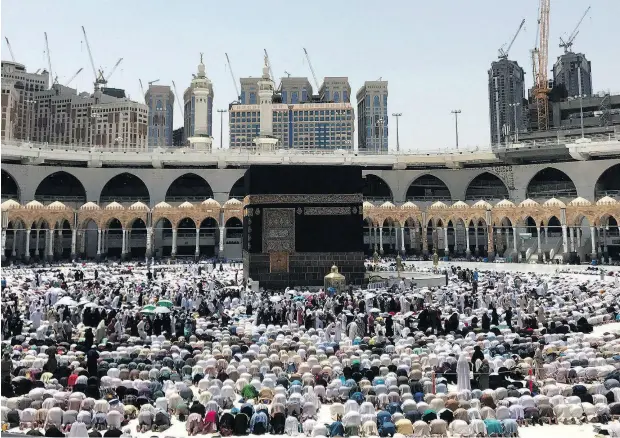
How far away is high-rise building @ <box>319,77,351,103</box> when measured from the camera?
106 meters

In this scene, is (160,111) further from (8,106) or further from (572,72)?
(572,72)

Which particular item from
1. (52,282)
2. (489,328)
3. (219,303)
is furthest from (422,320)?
(52,282)

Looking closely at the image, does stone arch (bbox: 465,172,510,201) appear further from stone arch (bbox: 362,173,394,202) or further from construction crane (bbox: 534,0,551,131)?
construction crane (bbox: 534,0,551,131)

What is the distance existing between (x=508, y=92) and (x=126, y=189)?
75.4 meters

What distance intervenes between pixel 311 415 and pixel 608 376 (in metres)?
4.64

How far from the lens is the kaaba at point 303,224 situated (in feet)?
63.7

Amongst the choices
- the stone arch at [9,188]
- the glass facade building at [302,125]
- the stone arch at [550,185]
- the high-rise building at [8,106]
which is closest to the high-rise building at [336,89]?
the glass facade building at [302,125]

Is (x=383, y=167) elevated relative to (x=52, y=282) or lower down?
elevated

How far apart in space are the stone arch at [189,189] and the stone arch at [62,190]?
22.0ft

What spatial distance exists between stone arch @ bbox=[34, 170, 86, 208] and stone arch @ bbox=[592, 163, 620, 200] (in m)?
37.3

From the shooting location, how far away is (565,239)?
99.3 ft

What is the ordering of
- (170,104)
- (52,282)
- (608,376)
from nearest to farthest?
(608,376) < (52,282) < (170,104)

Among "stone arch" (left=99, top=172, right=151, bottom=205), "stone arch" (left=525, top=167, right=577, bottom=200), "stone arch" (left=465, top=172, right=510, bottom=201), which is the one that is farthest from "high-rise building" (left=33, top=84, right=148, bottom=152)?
"stone arch" (left=525, top=167, right=577, bottom=200)

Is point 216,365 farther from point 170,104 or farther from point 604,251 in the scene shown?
point 170,104
